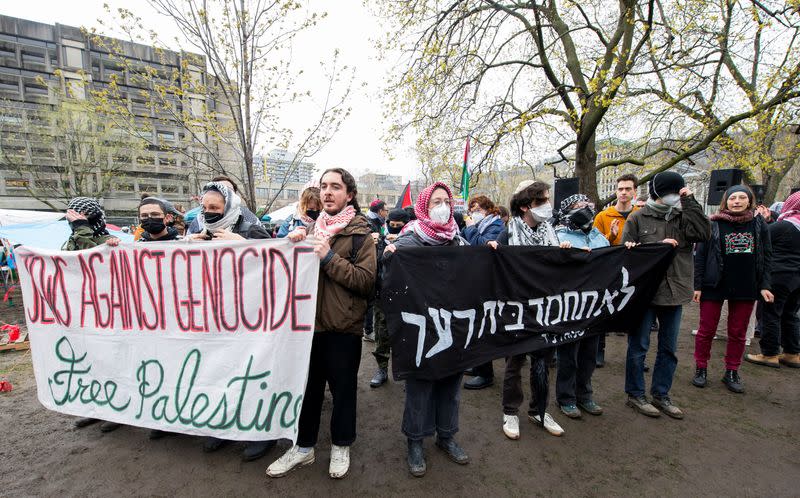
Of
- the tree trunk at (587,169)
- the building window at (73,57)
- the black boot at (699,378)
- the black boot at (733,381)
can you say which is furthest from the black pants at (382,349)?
the building window at (73,57)

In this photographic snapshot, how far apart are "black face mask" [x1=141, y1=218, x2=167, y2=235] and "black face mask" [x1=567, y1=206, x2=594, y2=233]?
3538 mm

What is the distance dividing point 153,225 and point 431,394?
2.62 metres

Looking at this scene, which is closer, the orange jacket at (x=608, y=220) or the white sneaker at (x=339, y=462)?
the white sneaker at (x=339, y=462)

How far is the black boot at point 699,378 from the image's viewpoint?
12.2ft

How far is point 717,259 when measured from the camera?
354cm

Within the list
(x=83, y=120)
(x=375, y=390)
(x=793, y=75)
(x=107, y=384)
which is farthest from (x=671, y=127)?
(x=83, y=120)

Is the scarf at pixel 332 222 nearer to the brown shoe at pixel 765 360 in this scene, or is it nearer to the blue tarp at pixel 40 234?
the brown shoe at pixel 765 360

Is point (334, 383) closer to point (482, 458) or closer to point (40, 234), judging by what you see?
point (482, 458)

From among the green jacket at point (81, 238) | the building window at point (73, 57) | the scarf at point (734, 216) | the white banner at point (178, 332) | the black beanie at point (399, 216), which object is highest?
the building window at point (73, 57)

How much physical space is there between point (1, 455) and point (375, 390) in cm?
290

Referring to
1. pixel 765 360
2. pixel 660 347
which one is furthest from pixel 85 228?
pixel 765 360

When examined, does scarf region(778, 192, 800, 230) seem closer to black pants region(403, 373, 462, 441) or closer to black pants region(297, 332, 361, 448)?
black pants region(403, 373, 462, 441)

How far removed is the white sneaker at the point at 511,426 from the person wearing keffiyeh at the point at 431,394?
464mm

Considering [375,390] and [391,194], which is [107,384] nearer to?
[375,390]
